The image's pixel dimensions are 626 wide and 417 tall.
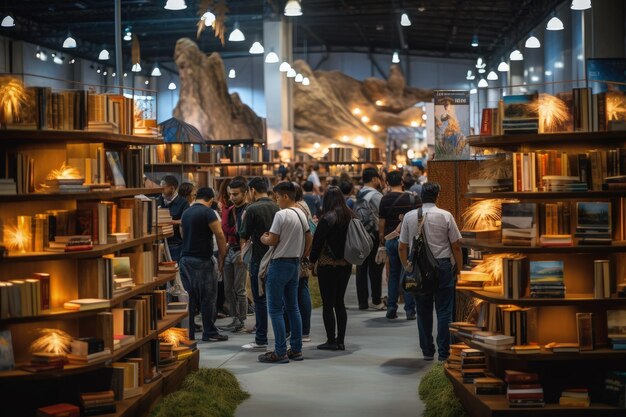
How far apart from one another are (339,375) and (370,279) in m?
3.99

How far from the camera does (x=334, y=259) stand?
30.1ft

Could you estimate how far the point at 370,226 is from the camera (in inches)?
471

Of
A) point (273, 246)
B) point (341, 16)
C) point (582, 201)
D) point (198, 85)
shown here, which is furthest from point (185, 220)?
point (341, 16)

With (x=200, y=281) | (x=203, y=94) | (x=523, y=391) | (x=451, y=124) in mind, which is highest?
(x=203, y=94)

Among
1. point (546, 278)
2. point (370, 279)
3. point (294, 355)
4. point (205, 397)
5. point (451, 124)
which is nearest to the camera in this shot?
point (546, 278)

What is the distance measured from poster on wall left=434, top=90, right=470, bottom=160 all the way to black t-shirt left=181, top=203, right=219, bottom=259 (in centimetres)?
239

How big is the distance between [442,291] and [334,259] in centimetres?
124

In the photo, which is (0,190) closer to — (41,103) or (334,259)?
(41,103)

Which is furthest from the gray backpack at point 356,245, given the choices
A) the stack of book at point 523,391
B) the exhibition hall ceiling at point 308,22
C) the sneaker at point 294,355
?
the exhibition hall ceiling at point 308,22

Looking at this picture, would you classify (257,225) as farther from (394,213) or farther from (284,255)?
(394,213)

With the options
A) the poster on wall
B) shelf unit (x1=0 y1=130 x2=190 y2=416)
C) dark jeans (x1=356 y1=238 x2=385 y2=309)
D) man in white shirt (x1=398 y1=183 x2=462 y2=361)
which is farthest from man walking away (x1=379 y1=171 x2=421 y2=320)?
shelf unit (x1=0 y1=130 x2=190 y2=416)

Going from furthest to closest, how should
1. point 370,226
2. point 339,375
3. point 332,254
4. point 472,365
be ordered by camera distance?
point 370,226 < point 332,254 < point 339,375 < point 472,365

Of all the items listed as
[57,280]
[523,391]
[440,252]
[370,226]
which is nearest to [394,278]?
[370,226]

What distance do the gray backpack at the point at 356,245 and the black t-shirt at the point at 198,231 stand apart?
1.32 metres
